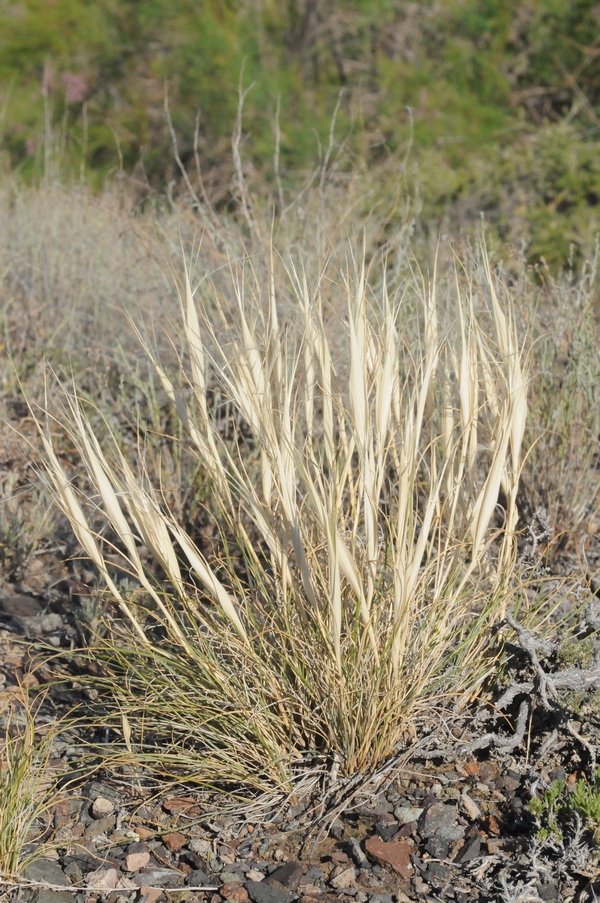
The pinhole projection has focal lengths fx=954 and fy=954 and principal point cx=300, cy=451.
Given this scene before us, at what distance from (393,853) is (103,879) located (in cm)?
60

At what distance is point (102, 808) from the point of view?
2.12 metres

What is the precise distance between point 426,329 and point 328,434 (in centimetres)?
31

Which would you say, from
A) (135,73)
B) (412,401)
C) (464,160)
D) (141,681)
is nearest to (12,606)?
(141,681)

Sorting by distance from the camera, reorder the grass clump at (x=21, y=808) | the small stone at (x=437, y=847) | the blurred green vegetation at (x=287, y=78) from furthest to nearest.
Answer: the blurred green vegetation at (x=287, y=78)
the small stone at (x=437, y=847)
the grass clump at (x=21, y=808)

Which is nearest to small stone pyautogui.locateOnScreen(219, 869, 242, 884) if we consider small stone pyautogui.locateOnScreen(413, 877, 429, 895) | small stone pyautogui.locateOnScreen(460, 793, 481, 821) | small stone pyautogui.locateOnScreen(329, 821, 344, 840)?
small stone pyautogui.locateOnScreen(329, 821, 344, 840)

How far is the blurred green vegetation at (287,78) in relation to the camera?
7590 millimetres

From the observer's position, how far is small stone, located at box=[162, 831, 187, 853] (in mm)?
2027

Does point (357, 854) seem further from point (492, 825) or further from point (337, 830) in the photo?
point (492, 825)

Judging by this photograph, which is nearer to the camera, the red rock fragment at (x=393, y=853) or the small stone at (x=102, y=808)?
the red rock fragment at (x=393, y=853)

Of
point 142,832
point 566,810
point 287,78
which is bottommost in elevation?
point 142,832

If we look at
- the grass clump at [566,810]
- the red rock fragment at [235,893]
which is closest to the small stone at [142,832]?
the red rock fragment at [235,893]

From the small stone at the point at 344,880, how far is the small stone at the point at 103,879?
17.4 inches

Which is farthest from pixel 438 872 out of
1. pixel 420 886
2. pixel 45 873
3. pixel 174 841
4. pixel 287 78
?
pixel 287 78

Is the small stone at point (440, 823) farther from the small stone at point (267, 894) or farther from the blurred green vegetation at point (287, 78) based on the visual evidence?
the blurred green vegetation at point (287, 78)
